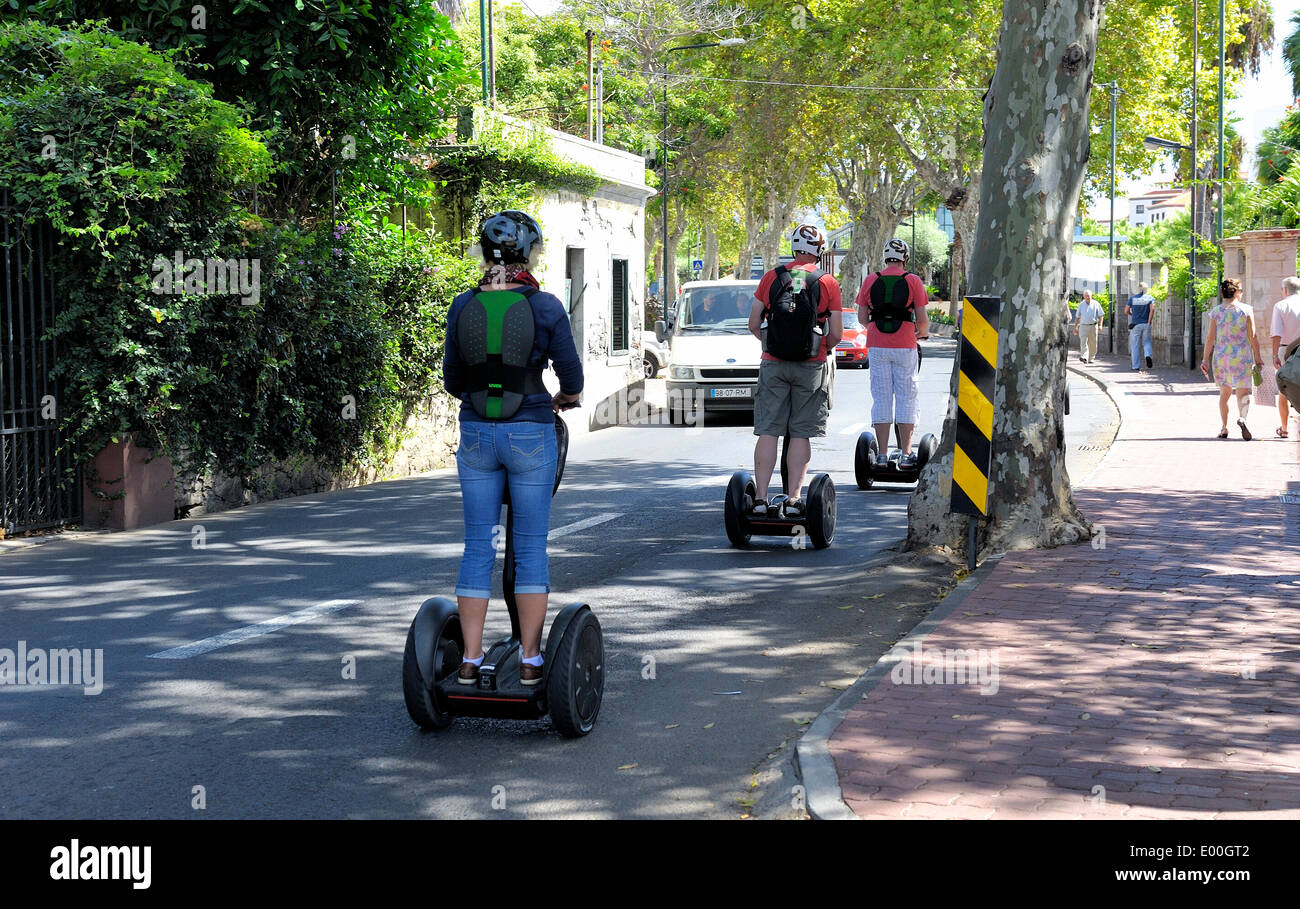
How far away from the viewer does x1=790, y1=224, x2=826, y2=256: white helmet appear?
9148 millimetres

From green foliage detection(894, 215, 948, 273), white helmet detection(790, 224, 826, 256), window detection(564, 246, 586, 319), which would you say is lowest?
white helmet detection(790, 224, 826, 256)

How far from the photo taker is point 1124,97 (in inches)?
1826

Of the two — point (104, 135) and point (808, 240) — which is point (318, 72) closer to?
point (104, 135)

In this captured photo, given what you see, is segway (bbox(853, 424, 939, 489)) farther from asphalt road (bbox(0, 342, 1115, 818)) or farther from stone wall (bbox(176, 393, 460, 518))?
stone wall (bbox(176, 393, 460, 518))

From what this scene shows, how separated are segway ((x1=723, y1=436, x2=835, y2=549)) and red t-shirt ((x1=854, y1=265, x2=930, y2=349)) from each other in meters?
2.34

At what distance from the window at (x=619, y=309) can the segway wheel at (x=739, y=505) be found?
15.4m

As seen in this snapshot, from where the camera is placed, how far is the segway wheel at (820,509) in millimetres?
9547

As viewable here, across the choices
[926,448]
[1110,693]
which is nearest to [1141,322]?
[926,448]

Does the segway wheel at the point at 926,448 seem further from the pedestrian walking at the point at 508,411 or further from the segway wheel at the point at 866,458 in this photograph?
the pedestrian walking at the point at 508,411

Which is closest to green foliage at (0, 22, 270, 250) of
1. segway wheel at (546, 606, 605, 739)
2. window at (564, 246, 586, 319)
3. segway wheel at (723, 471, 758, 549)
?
segway wheel at (723, 471, 758, 549)

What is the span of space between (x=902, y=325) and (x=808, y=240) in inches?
106

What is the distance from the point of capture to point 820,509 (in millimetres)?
9562

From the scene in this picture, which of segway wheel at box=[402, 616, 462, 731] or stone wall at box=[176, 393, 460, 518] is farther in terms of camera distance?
stone wall at box=[176, 393, 460, 518]

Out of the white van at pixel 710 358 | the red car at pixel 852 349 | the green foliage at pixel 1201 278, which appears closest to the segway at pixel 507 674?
the white van at pixel 710 358
